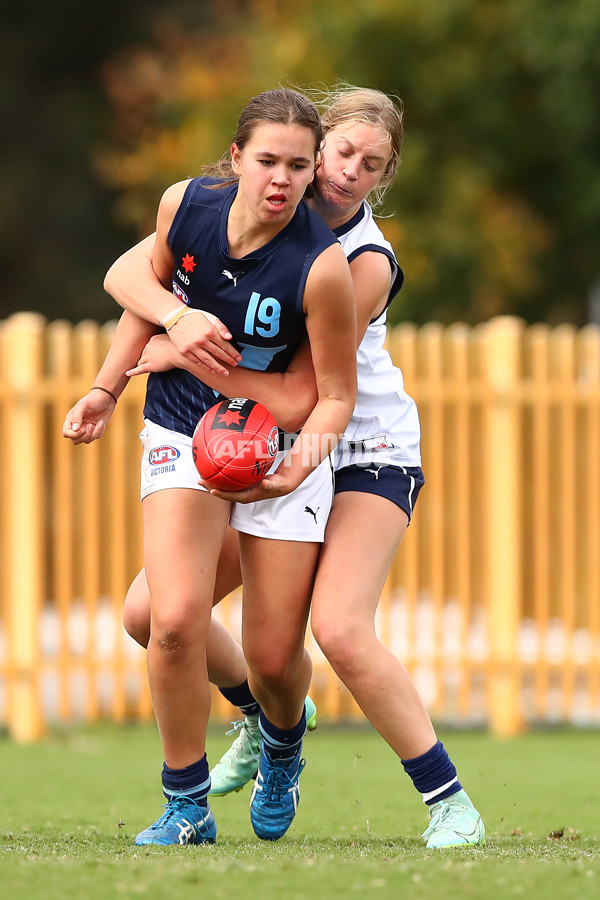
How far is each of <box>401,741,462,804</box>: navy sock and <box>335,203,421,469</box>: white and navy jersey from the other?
0.96 meters

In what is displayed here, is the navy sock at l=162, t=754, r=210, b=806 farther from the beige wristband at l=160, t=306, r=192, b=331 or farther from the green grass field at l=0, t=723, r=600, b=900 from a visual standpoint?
the beige wristband at l=160, t=306, r=192, b=331

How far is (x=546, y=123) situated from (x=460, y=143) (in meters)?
0.97

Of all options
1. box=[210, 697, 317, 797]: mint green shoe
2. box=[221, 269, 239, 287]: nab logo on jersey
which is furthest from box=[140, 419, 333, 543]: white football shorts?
box=[210, 697, 317, 797]: mint green shoe

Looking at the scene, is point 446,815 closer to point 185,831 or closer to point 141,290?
point 185,831

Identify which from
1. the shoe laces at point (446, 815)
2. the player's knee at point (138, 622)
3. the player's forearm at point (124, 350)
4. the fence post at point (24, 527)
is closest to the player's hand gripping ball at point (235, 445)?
the player's forearm at point (124, 350)

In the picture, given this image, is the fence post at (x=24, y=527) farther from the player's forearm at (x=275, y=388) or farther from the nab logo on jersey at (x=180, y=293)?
the player's forearm at (x=275, y=388)

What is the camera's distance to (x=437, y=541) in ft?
28.1

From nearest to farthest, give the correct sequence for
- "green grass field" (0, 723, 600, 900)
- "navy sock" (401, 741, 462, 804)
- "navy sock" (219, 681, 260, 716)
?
"green grass field" (0, 723, 600, 900) → "navy sock" (401, 741, 462, 804) → "navy sock" (219, 681, 260, 716)

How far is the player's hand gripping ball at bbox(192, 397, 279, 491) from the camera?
3.82m

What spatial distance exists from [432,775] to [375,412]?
120 centimetres

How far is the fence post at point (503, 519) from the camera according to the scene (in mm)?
8570

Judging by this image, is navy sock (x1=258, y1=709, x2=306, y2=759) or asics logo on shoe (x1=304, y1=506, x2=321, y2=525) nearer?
asics logo on shoe (x1=304, y1=506, x2=321, y2=525)

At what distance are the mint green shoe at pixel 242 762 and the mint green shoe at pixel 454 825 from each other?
823 mm

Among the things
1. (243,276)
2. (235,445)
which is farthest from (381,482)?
(243,276)
